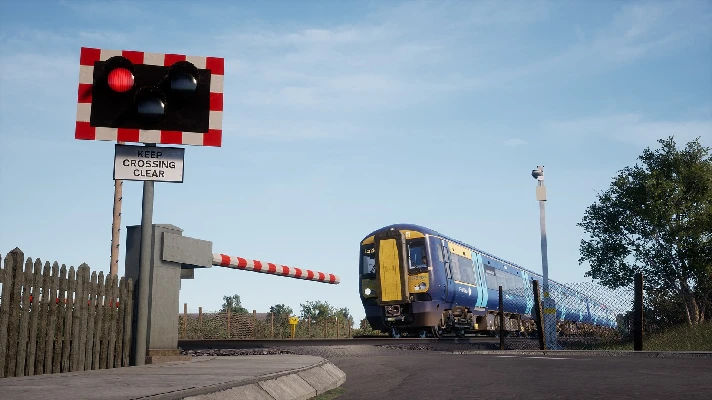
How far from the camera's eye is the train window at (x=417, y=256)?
2414cm

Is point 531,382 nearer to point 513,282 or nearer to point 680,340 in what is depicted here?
point 680,340

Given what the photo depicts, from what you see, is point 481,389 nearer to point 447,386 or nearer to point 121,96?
point 447,386

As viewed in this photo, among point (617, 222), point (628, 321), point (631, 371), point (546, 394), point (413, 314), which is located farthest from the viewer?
point (617, 222)

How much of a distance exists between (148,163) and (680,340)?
573 inches

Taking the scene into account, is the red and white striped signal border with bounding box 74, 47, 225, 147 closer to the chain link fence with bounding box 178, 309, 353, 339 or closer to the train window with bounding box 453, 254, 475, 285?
the train window with bounding box 453, 254, 475, 285

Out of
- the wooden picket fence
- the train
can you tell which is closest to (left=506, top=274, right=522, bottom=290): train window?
A: the train

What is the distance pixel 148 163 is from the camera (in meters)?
7.68

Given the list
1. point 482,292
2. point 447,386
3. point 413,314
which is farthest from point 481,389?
point 482,292

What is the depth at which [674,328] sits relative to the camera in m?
19.5

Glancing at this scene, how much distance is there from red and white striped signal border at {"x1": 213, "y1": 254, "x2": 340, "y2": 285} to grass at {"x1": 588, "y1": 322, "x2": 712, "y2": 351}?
39.4 ft

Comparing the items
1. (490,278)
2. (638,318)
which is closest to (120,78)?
(638,318)

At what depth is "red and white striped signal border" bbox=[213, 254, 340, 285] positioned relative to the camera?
80.3ft

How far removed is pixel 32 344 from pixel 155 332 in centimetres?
182

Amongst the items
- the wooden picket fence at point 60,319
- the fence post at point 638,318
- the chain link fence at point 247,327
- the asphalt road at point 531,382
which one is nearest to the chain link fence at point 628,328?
the fence post at point 638,318
